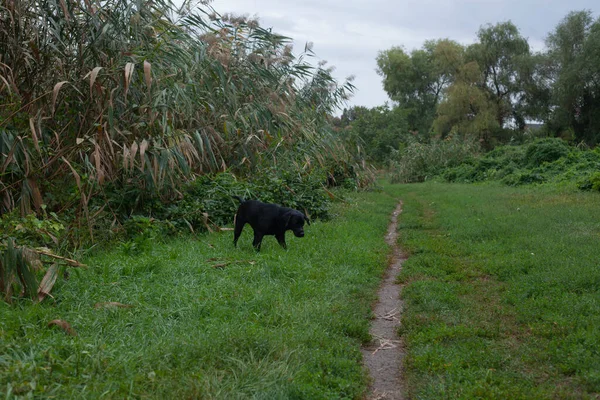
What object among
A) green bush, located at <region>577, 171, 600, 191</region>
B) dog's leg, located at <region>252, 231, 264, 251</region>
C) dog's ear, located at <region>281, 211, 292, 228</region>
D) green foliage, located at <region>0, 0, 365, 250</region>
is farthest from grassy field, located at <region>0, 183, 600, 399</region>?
green bush, located at <region>577, 171, 600, 191</region>

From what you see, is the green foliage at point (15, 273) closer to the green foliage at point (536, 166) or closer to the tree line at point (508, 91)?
the green foliage at point (536, 166)

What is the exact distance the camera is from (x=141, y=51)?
26.6 feet

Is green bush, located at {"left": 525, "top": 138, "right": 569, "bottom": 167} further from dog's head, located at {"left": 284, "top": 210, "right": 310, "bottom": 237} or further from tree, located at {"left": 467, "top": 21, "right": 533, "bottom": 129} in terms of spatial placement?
dog's head, located at {"left": 284, "top": 210, "right": 310, "bottom": 237}

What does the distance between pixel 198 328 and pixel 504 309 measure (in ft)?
9.82

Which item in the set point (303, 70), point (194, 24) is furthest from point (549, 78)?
point (194, 24)

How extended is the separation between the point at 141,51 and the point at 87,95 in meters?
1.02

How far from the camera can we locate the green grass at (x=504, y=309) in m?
3.86

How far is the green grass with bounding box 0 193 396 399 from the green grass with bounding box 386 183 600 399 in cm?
57

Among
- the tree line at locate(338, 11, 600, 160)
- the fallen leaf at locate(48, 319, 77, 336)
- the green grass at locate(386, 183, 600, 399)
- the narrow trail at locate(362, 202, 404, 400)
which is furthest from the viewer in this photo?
the tree line at locate(338, 11, 600, 160)

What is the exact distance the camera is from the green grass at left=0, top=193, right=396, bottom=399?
3.49m

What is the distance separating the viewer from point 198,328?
4613 mm

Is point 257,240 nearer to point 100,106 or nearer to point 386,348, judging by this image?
point 100,106

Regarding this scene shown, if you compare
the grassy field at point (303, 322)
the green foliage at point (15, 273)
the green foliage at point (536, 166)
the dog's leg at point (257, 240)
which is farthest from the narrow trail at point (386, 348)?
the green foliage at point (536, 166)

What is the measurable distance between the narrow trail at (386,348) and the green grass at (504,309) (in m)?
0.12
